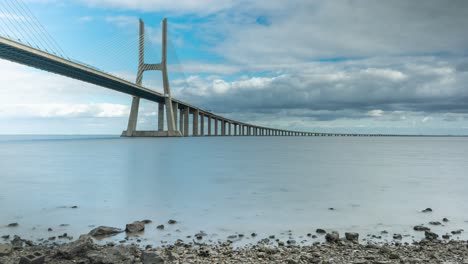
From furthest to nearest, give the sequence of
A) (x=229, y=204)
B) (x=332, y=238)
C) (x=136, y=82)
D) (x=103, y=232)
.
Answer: (x=136, y=82), (x=229, y=204), (x=103, y=232), (x=332, y=238)

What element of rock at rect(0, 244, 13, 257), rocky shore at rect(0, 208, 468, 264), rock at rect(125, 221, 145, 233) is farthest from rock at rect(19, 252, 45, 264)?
rock at rect(125, 221, 145, 233)

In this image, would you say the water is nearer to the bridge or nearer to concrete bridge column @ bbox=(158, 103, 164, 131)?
the bridge

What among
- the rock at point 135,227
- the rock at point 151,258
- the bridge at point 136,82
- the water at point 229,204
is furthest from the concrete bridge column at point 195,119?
the rock at point 151,258

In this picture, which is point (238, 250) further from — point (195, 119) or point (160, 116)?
point (195, 119)

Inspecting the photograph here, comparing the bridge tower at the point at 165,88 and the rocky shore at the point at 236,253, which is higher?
the bridge tower at the point at 165,88

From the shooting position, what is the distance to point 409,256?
710 cm

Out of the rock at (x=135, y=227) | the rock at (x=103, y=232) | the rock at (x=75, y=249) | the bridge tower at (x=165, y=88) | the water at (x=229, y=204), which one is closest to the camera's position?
the rock at (x=75, y=249)

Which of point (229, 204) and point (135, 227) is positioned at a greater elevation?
point (135, 227)

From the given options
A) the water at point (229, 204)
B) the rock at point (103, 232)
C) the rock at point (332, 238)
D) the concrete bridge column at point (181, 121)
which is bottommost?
the water at point (229, 204)

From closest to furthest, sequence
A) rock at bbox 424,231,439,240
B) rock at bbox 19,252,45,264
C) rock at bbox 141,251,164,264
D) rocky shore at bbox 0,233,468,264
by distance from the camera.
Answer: rock at bbox 19,252,45,264, rock at bbox 141,251,164,264, rocky shore at bbox 0,233,468,264, rock at bbox 424,231,439,240

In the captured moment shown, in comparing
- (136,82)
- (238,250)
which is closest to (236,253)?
(238,250)

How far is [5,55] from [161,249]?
42.6 meters

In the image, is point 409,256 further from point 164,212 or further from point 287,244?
point 164,212

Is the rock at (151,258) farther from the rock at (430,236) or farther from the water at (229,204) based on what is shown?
the rock at (430,236)
